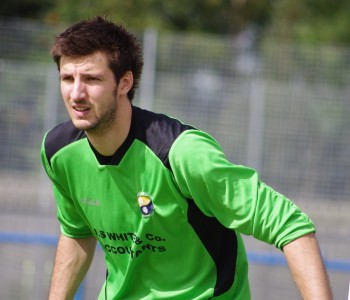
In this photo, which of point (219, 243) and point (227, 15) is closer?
point (219, 243)

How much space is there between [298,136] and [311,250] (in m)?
7.85

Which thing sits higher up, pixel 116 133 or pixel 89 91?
pixel 89 91

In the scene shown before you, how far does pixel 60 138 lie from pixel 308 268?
145 cm

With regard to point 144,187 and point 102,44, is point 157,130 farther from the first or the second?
point 102,44

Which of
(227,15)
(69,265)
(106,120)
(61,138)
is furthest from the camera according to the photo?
(227,15)

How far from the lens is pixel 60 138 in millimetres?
4586

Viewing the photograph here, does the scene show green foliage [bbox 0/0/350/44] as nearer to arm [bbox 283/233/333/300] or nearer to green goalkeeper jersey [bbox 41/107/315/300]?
green goalkeeper jersey [bbox 41/107/315/300]

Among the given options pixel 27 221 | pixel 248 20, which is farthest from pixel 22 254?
pixel 248 20

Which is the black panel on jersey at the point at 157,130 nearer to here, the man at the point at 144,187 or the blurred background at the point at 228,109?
the man at the point at 144,187

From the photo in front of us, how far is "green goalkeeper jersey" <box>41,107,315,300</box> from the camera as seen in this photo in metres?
3.98

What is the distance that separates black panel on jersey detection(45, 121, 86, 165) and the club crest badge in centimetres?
44

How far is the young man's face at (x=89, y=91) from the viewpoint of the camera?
13.7 ft

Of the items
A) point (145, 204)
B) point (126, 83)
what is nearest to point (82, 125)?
point (126, 83)

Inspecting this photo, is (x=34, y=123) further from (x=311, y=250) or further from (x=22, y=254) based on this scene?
(x=311, y=250)
